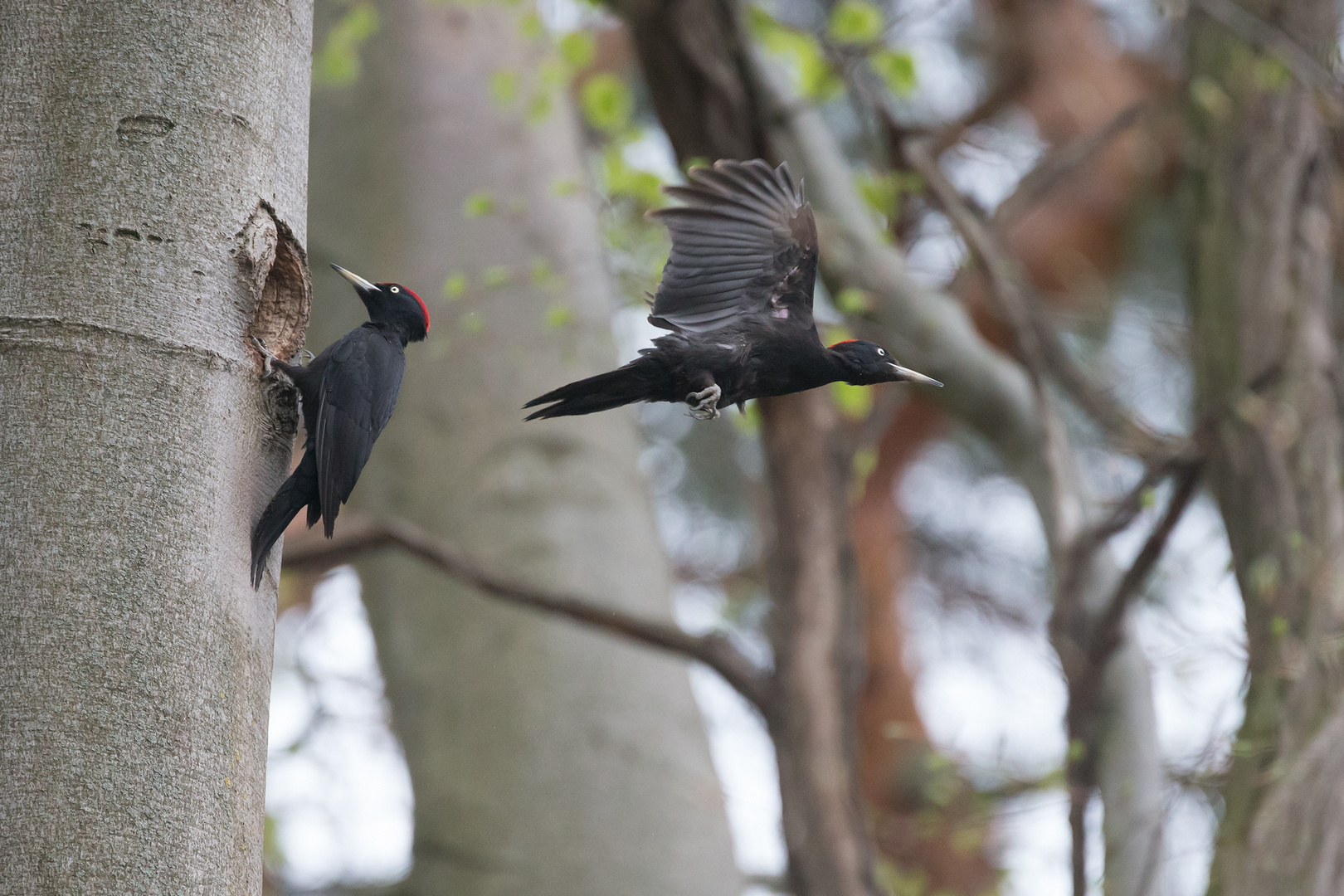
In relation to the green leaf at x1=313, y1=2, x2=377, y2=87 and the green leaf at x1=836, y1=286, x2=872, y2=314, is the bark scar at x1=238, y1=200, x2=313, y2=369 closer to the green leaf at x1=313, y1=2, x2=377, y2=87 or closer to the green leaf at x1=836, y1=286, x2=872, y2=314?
the green leaf at x1=836, y1=286, x2=872, y2=314

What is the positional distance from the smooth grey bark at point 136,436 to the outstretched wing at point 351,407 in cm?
27

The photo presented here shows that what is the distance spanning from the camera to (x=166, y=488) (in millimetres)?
1731

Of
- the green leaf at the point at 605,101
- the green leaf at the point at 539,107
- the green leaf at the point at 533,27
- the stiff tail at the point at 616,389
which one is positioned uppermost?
the green leaf at the point at 533,27

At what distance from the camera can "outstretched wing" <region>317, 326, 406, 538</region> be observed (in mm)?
2367

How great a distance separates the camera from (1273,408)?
428 centimetres

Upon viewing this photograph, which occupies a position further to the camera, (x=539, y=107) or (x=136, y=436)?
(x=539, y=107)

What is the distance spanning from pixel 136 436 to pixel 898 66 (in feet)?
10.6

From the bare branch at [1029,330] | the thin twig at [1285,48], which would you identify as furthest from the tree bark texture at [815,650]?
the thin twig at [1285,48]

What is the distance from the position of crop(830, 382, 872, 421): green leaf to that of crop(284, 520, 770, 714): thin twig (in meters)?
0.98

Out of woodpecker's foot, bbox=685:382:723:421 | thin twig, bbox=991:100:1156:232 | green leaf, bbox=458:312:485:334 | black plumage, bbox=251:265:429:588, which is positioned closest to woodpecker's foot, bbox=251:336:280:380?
black plumage, bbox=251:265:429:588

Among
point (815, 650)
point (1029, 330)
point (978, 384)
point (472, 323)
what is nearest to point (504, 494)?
point (472, 323)

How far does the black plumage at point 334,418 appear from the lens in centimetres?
199

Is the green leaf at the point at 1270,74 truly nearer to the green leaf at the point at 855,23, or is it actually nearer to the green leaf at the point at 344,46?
the green leaf at the point at 855,23

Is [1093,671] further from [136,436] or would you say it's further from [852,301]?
[136,436]
